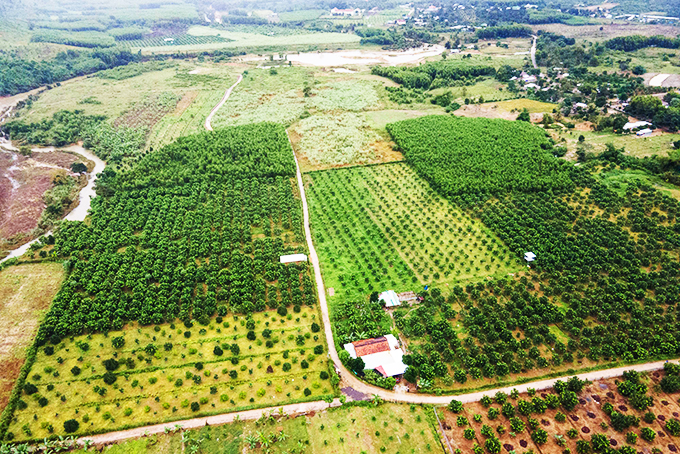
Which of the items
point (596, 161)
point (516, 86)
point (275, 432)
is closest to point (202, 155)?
point (275, 432)

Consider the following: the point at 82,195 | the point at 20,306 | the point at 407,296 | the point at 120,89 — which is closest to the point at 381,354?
the point at 407,296

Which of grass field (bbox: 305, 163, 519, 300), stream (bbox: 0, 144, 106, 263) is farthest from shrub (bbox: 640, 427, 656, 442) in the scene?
stream (bbox: 0, 144, 106, 263)

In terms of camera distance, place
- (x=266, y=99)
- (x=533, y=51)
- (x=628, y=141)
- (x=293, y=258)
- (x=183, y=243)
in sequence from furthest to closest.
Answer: (x=533, y=51) → (x=266, y=99) → (x=628, y=141) → (x=183, y=243) → (x=293, y=258)

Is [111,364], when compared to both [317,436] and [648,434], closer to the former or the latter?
[317,436]

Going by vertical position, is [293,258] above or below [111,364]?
above

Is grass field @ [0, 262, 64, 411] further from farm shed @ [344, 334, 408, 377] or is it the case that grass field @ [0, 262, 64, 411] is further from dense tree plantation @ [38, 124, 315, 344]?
farm shed @ [344, 334, 408, 377]

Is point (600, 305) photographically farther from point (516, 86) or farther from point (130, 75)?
point (130, 75)

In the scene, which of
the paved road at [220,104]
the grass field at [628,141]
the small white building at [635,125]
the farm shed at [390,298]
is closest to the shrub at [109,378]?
the farm shed at [390,298]
